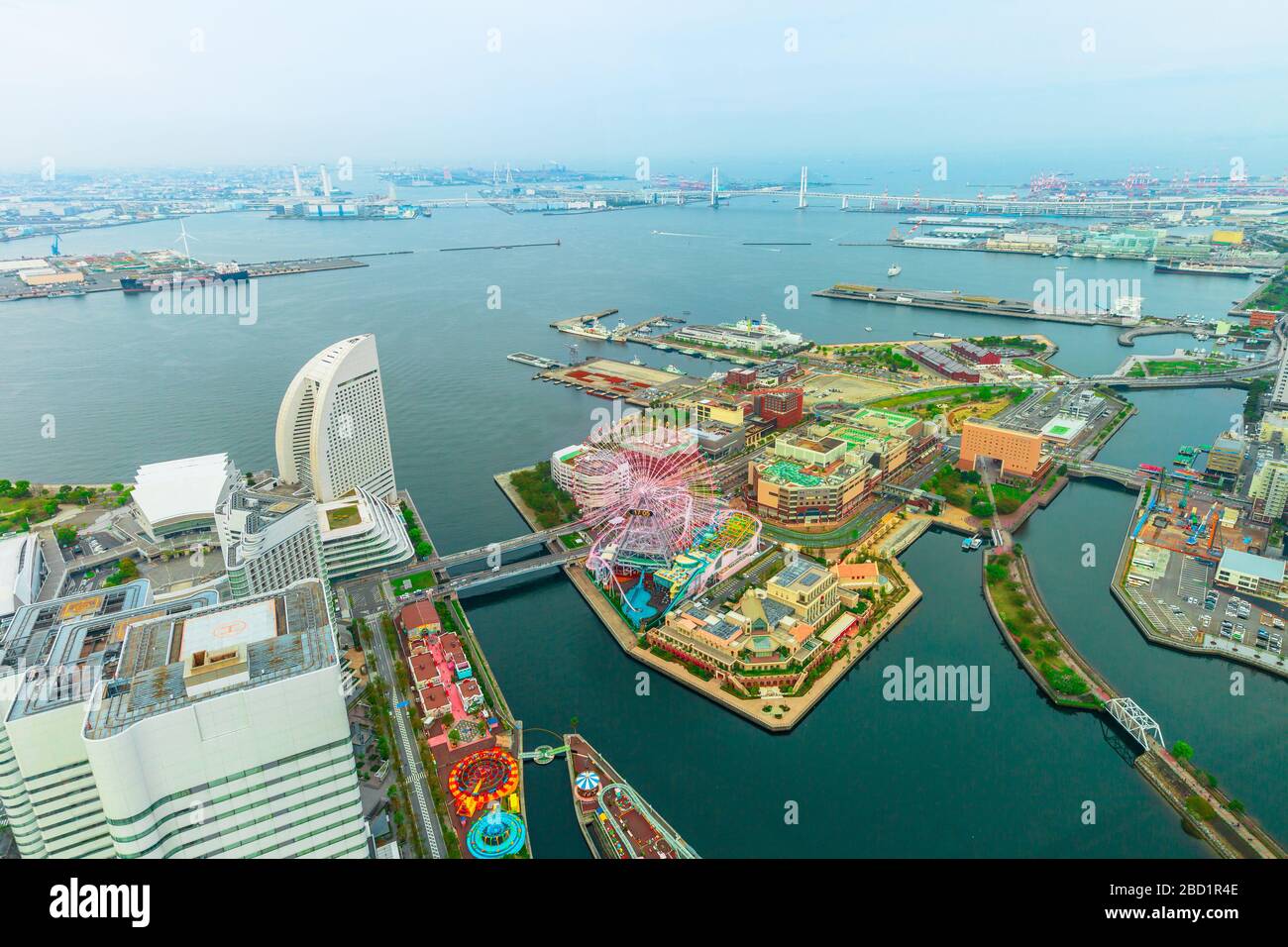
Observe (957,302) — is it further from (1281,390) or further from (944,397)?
(1281,390)

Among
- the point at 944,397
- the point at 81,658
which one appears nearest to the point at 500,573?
the point at 81,658

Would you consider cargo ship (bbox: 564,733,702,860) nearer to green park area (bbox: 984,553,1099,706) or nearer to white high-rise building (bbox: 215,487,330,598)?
white high-rise building (bbox: 215,487,330,598)

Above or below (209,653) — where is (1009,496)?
below

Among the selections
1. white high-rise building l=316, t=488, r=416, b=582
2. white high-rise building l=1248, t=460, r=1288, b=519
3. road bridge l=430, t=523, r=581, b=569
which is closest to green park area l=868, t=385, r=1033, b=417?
white high-rise building l=1248, t=460, r=1288, b=519

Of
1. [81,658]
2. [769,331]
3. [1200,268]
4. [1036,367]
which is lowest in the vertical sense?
[1036,367]

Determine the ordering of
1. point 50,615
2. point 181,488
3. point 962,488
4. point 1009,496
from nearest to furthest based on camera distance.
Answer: point 50,615 < point 181,488 < point 1009,496 < point 962,488
